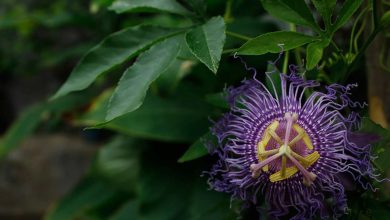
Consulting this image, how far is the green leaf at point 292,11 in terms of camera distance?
0.69 meters

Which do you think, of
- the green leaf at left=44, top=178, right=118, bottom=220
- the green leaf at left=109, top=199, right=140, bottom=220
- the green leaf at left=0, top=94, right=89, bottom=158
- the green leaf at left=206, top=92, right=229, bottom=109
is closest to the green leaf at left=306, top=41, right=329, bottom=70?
the green leaf at left=206, top=92, right=229, bottom=109

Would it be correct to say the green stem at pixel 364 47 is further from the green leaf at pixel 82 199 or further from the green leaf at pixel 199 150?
the green leaf at pixel 82 199

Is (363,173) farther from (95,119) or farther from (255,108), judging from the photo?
(95,119)

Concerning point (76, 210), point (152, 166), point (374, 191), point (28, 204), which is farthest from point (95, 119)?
point (28, 204)

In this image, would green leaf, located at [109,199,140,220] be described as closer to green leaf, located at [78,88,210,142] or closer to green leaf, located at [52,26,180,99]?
green leaf, located at [78,88,210,142]

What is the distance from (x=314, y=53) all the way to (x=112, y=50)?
0.26 metres

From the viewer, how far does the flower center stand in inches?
24.7

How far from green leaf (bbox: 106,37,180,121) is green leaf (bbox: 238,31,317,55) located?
11cm

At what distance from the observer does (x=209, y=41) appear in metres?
0.69

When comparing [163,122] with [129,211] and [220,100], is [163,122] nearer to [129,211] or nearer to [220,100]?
[129,211]

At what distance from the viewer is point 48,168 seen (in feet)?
10.0

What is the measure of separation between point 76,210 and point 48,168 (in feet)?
4.96

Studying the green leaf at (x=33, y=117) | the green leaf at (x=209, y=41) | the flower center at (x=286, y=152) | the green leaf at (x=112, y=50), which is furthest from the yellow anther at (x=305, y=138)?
the green leaf at (x=33, y=117)

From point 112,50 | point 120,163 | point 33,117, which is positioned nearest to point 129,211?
point 120,163
